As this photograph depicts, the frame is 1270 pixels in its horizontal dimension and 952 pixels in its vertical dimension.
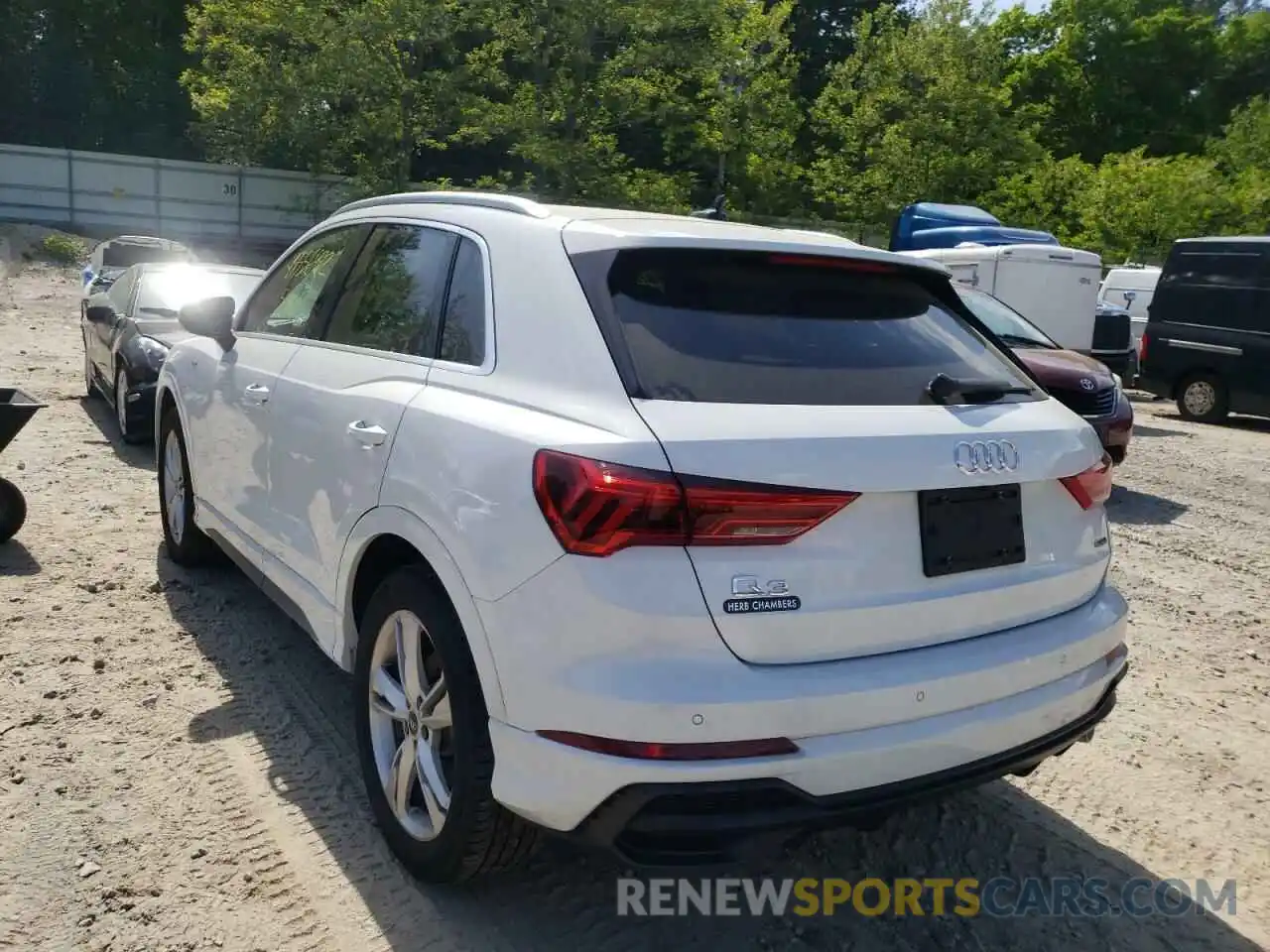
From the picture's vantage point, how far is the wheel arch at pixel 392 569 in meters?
2.46

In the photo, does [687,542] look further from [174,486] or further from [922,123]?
[922,123]

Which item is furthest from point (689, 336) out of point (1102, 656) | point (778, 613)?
point (1102, 656)

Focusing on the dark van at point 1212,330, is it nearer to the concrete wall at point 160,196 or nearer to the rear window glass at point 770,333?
the rear window glass at point 770,333

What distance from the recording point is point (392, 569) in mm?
3039

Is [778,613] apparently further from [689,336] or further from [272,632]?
[272,632]

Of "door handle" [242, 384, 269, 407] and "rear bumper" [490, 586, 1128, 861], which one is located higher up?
"door handle" [242, 384, 269, 407]

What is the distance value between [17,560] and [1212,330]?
1361 centimetres

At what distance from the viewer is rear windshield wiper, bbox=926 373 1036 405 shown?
8.87 ft

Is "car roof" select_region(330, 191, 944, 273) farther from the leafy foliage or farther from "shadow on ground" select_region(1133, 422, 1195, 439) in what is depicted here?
the leafy foliage

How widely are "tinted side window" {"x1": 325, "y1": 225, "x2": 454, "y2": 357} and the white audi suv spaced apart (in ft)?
0.06

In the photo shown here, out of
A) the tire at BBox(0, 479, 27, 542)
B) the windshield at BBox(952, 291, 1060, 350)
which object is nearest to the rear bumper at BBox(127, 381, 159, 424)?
the tire at BBox(0, 479, 27, 542)

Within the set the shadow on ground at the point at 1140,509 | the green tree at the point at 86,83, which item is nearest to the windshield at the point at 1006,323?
the shadow on ground at the point at 1140,509

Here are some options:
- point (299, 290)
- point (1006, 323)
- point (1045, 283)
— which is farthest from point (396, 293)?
point (1045, 283)

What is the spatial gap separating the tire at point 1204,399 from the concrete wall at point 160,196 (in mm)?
23814
